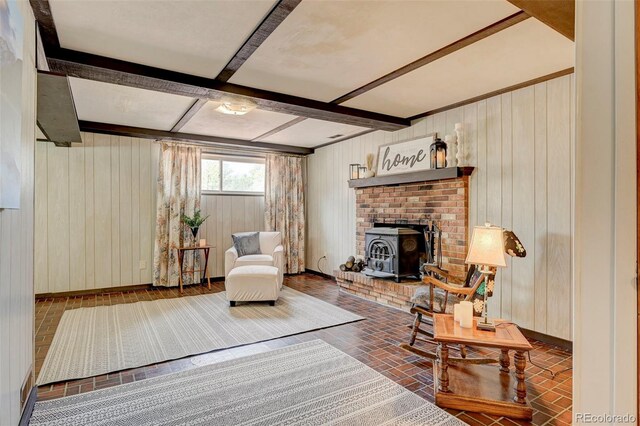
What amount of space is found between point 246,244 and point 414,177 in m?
2.86

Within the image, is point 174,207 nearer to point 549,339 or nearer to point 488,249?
point 488,249

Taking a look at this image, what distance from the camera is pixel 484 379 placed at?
2.31m

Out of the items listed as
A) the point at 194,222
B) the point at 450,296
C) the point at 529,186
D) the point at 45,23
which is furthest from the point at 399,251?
the point at 45,23

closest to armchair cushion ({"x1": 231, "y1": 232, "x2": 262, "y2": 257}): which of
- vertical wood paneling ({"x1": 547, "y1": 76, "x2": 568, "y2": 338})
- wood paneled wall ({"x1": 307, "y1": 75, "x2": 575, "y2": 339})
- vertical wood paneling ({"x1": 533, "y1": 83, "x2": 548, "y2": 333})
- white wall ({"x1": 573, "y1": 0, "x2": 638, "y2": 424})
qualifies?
wood paneled wall ({"x1": 307, "y1": 75, "x2": 575, "y2": 339})

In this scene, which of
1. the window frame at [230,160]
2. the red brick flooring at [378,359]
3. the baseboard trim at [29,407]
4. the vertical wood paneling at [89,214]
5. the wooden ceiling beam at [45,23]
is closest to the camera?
the baseboard trim at [29,407]

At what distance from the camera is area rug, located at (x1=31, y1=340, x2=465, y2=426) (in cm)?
194

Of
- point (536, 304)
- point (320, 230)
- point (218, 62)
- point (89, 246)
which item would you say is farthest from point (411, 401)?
point (89, 246)

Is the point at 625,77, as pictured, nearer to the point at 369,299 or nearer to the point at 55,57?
the point at 55,57

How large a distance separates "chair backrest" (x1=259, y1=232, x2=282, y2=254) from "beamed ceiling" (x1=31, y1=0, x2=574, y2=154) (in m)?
2.36

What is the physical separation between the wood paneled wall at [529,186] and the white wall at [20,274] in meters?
3.74

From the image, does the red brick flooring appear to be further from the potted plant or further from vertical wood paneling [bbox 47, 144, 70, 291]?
the potted plant

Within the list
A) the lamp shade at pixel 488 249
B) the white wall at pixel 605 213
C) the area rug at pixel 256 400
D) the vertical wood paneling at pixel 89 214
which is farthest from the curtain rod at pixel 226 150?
the white wall at pixel 605 213

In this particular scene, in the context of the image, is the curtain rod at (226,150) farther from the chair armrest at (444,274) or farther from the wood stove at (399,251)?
the chair armrest at (444,274)

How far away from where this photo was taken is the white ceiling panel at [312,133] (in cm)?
487
